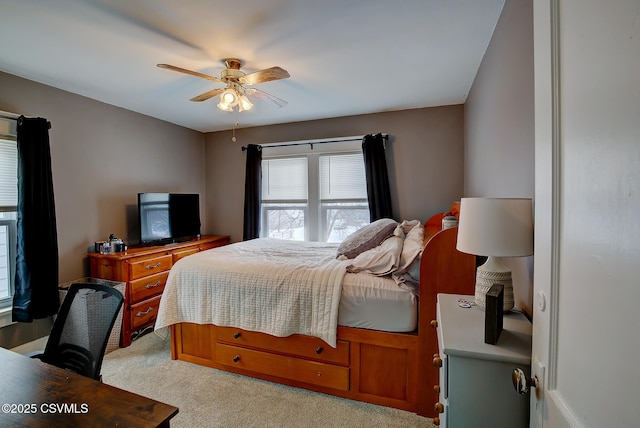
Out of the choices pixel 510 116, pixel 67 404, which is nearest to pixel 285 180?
pixel 510 116

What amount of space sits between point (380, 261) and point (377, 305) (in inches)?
12.5

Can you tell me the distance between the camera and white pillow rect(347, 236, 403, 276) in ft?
6.62

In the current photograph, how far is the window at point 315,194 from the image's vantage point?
3.95 m

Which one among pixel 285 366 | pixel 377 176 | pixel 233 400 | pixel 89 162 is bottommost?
pixel 233 400

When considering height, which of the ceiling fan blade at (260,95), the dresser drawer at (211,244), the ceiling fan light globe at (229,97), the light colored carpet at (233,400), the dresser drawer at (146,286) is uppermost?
the ceiling fan blade at (260,95)

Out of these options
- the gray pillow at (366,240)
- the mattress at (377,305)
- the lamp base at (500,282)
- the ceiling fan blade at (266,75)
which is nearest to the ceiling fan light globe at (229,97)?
the ceiling fan blade at (266,75)

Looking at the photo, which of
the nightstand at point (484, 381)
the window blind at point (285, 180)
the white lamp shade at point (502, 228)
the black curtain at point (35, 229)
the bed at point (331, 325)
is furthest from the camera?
the window blind at point (285, 180)

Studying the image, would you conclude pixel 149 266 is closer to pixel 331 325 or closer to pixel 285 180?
pixel 285 180

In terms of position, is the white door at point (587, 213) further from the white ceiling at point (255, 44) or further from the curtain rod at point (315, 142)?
the curtain rod at point (315, 142)

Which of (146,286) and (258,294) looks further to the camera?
(146,286)

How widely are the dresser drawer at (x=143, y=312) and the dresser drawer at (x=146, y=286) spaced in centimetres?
6

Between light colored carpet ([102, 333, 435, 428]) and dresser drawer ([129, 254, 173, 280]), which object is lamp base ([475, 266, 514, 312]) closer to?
light colored carpet ([102, 333, 435, 428])

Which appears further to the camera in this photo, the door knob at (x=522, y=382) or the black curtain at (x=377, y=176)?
the black curtain at (x=377, y=176)

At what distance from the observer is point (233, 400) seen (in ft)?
6.61
